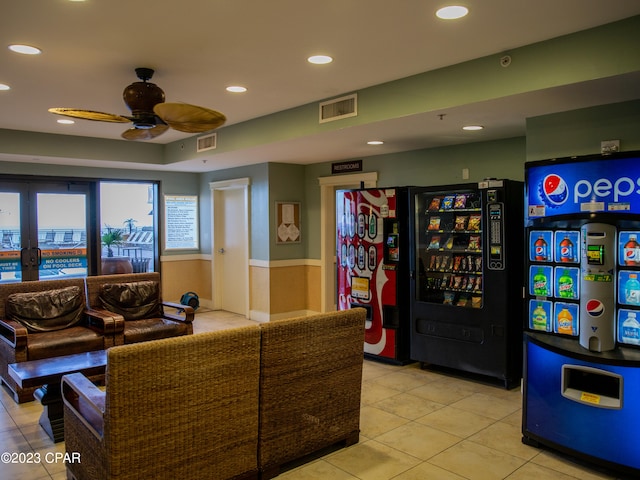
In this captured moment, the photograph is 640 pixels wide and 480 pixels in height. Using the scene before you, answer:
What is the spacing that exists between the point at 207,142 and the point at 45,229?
9.32ft

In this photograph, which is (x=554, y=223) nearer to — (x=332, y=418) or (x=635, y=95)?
(x=635, y=95)

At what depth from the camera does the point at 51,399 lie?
11.0 feet

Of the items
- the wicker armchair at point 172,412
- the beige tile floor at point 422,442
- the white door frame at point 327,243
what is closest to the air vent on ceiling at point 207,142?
the white door frame at point 327,243

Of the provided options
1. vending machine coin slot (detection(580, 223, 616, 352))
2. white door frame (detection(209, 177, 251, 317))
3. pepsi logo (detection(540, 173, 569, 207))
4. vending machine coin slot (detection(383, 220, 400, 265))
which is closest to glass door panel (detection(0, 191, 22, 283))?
white door frame (detection(209, 177, 251, 317))

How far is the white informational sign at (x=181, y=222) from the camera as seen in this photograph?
324 inches

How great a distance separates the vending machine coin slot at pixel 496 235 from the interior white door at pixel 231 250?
13.5ft

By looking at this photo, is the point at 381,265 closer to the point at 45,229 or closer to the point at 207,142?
the point at 207,142

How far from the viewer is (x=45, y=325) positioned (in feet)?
15.4

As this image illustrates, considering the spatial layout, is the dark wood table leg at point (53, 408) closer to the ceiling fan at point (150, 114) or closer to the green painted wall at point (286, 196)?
the ceiling fan at point (150, 114)

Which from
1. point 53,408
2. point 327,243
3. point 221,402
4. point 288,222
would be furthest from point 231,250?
point 221,402

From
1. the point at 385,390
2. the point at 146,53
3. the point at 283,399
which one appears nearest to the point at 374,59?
the point at 146,53

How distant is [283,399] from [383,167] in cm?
392

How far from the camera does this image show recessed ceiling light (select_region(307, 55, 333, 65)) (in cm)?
346

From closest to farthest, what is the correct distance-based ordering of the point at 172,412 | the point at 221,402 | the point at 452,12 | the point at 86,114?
the point at 172,412 → the point at 221,402 → the point at 452,12 → the point at 86,114
